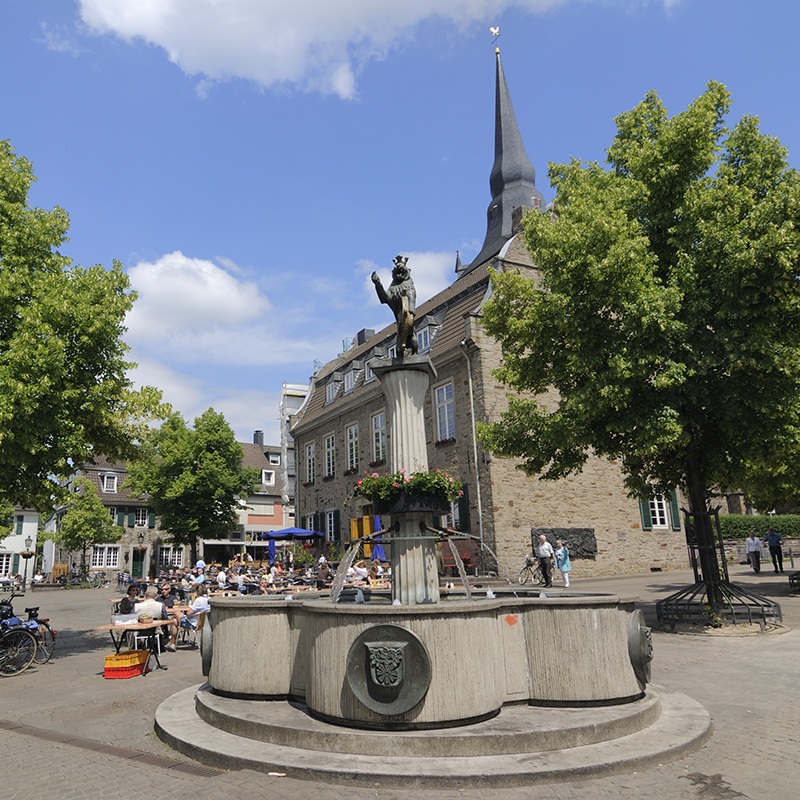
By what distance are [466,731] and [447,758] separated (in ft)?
1.00

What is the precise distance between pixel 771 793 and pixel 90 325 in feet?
37.6

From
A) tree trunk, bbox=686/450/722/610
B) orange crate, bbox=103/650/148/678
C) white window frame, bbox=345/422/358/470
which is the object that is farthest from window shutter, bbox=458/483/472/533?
orange crate, bbox=103/650/148/678

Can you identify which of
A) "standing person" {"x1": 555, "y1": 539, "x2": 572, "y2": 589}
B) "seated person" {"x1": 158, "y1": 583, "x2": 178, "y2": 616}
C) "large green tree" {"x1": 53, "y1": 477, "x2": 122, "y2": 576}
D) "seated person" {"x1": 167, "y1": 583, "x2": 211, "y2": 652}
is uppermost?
"large green tree" {"x1": 53, "y1": 477, "x2": 122, "y2": 576}

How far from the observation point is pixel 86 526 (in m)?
37.5

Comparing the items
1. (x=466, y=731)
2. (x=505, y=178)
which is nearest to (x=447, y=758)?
(x=466, y=731)

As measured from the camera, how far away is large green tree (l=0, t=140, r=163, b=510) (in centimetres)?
1089

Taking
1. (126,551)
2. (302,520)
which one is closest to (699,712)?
(302,520)

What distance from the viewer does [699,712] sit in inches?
244

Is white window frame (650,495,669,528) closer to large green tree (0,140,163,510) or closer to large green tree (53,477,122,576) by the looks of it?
large green tree (0,140,163,510)

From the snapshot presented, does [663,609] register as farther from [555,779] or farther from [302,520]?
[302,520]

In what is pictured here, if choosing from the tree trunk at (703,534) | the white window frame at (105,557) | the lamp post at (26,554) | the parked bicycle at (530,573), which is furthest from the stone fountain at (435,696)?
the white window frame at (105,557)

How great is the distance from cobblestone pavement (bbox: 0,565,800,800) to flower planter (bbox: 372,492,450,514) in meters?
2.60

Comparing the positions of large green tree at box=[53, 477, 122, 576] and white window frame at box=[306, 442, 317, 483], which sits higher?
white window frame at box=[306, 442, 317, 483]

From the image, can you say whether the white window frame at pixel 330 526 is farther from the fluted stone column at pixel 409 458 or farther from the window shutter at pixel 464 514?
the fluted stone column at pixel 409 458
